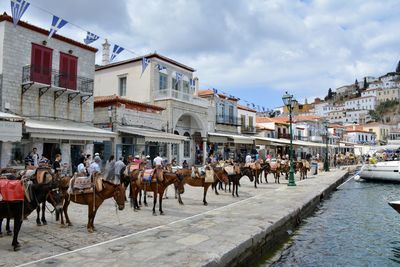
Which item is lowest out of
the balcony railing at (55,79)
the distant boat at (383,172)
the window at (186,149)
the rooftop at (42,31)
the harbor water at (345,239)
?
the harbor water at (345,239)

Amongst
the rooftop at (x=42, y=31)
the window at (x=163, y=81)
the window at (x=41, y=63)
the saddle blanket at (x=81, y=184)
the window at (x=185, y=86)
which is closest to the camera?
the saddle blanket at (x=81, y=184)

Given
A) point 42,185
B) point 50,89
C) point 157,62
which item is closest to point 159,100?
point 157,62

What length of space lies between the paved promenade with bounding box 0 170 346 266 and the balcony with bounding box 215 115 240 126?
79.5 ft

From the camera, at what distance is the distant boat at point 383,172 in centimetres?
2528

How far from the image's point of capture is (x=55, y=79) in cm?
1933

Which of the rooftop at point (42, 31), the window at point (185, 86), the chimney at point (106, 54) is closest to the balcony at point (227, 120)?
the window at point (185, 86)

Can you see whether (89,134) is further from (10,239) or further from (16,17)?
(10,239)

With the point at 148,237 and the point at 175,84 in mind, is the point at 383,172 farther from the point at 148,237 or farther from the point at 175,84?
the point at 148,237

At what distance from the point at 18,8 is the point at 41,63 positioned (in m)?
5.09

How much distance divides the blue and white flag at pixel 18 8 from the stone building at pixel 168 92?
1226 centimetres

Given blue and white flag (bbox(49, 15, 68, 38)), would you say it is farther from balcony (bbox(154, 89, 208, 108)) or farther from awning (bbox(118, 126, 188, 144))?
balcony (bbox(154, 89, 208, 108))

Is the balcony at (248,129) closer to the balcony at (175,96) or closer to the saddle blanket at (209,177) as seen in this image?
the balcony at (175,96)

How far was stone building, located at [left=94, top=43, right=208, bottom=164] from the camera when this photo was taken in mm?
27609

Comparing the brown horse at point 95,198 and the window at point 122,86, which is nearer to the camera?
the brown horse at point 95,198
